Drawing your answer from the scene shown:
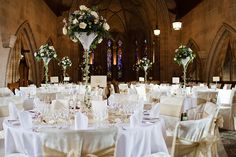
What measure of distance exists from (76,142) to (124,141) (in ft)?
2.35

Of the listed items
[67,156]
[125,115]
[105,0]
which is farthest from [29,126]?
[105,0]

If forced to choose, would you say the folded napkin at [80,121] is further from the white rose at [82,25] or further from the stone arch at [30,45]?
the stone arch at [30,45]

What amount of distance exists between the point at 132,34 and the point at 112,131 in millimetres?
24693

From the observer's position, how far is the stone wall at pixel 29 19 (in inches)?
406

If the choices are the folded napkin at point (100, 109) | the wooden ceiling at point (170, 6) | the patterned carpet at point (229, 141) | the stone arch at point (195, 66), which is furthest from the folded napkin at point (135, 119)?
the wooden ceiling at point (170, 6)

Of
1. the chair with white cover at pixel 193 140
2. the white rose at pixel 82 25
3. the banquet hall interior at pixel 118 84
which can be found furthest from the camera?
the white rose at pixel 82 25

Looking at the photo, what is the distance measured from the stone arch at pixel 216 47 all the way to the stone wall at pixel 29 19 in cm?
790

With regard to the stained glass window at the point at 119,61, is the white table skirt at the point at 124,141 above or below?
below

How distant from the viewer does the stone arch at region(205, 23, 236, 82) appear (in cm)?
1298

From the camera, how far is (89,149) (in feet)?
7.75

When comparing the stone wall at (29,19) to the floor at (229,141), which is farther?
the stone wall at (29,19)

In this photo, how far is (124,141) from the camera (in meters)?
2.94

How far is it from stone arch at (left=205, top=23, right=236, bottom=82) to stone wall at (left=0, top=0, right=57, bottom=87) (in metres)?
7.90

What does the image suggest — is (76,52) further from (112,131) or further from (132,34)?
(112,131)
